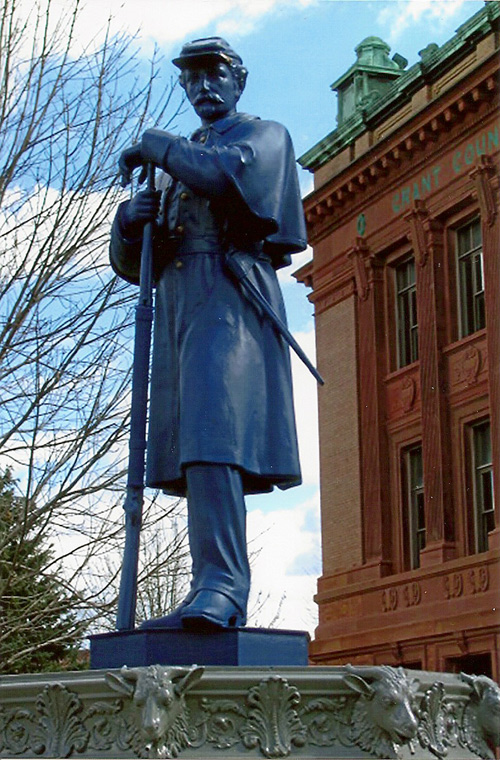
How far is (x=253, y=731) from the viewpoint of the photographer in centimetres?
463

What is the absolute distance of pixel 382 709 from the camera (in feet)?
15.1

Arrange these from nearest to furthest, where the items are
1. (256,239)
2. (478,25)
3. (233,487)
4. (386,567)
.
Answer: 1. (233,487)
2. (256,239)
3. (478,25)
4. (386,567)

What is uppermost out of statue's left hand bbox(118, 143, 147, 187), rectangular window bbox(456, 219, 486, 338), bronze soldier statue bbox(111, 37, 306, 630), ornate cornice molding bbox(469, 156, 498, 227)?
ornate cornice molding bbox(469, 156, 498, 227)

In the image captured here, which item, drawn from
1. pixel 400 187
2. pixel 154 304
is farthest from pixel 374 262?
pixel 154 304

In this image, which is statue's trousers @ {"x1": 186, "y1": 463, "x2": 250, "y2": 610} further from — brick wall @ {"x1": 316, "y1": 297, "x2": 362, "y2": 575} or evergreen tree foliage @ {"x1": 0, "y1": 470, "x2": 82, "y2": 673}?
brick wall @ {"x1": 316, "y1": 297, "x2": 362, "y2": 575}

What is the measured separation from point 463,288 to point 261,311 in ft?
74.2

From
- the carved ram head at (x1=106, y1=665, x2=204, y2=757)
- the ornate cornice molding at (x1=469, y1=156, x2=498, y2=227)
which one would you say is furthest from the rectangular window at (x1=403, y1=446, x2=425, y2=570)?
the carved ram head at (x1=106, y1=665, x2=204, y2=757)

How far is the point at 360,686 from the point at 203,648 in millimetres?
722

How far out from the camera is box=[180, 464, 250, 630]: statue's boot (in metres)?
5.41

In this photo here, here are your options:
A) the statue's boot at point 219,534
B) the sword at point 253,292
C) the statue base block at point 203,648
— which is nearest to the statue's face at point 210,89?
the sword at point 253,292

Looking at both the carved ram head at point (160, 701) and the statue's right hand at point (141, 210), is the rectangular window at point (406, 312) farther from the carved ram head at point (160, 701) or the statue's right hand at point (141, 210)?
the carved ram head at point (160, 701)

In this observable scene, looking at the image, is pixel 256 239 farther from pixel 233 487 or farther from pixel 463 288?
pixel 463 288

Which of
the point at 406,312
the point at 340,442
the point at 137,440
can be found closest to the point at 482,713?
the point at 137,440

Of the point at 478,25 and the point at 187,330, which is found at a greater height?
the point at 478,25
